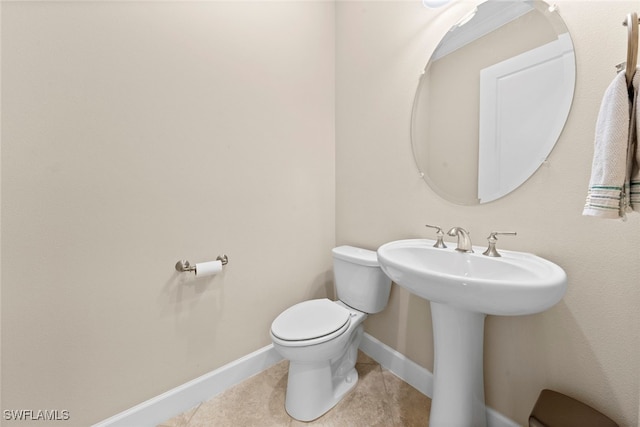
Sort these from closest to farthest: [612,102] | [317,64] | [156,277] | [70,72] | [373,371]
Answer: [612,102], [70,72], [156,277], [373,371], [317,64]

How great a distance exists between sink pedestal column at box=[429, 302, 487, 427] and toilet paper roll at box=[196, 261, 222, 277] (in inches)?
39.2

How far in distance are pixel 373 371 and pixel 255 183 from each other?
4.33 ft

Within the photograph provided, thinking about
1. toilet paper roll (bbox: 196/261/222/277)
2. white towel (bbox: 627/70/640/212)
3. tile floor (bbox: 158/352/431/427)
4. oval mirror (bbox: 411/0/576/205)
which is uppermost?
oval mirror (bbox: 411/0/576/205)

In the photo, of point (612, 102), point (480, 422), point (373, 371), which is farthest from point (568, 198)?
point (373, 371)

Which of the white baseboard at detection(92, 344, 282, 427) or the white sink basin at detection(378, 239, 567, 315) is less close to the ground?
the white sink basin at detection(378, 239, 567, 315)

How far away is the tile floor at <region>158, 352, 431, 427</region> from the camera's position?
Answer: 3.84 feet

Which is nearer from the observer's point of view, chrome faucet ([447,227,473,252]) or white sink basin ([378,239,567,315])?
white sink basin ([378,239,567,315])

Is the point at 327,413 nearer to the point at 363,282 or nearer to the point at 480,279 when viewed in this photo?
the point at 363,282

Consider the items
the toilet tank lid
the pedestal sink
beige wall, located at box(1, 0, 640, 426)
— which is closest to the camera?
the pedestal sink

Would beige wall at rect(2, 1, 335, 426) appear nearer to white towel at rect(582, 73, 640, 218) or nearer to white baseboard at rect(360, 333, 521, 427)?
white baseboard at rect(360, 333, 521, 427)

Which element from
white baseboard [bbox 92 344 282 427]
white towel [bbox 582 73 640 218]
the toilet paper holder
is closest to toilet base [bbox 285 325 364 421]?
white baseboard [bbox 92 344 282 427]

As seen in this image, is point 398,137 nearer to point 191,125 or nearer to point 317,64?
point 317,64

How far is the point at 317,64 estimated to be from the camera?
168 centimetres

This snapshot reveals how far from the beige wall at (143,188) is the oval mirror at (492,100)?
78cm
